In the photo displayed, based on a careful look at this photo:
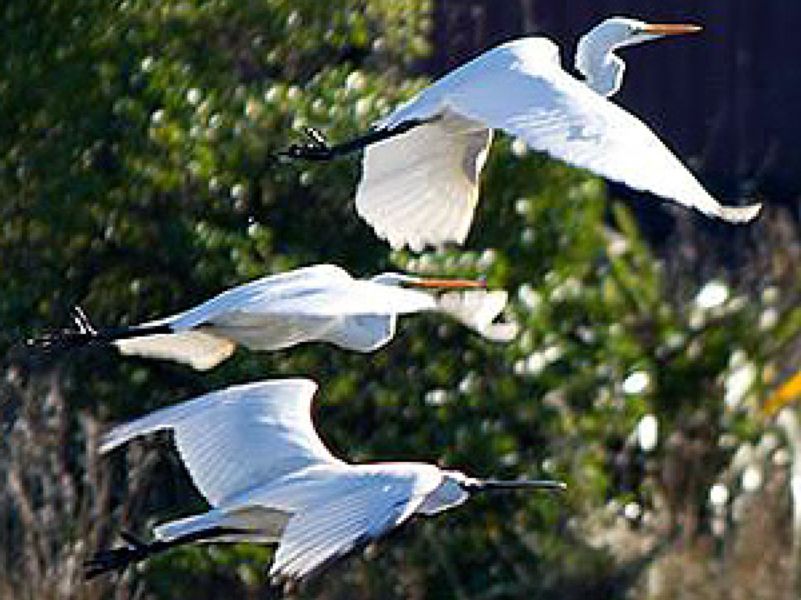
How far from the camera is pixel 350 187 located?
9016 millimetres

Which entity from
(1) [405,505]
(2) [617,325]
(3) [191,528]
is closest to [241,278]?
(2) [617,325]

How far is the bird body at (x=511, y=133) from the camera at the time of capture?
5965mm

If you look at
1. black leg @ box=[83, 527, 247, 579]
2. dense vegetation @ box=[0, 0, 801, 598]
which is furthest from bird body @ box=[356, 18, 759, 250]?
dense vegetation @ box=[0, 0, 801, 598]

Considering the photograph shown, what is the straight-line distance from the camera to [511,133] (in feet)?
20.2

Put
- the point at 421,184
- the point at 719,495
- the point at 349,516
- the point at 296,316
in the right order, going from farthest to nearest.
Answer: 1. the point at 719,495
2. the point at 421,184
3. the point at 296,316
4. the point at 349,516

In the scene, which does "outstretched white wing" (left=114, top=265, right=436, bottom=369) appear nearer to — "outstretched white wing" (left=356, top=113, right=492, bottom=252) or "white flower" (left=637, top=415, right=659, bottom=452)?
"outstretched white wing" (left=356, top=113, right=492, bottom=252)

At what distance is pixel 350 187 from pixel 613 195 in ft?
13.4

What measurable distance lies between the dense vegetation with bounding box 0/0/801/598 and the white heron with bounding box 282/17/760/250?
1.71 meters

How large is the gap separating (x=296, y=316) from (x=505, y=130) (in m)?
0.52

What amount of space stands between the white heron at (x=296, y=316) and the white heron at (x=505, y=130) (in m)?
0.21

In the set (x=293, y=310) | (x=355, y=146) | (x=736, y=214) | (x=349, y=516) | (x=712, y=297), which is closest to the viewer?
(x=736, y=214)

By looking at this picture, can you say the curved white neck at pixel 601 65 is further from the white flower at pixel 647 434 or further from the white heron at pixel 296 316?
the white flower at pixel 647 434

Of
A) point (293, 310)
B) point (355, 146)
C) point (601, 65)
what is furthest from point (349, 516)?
point (601, 65)

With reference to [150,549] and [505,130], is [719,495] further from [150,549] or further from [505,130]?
[505,130]
